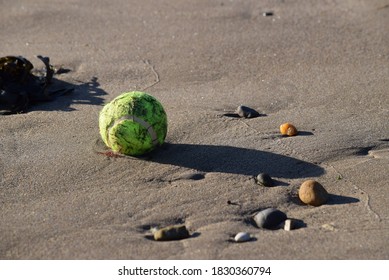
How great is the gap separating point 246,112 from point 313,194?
1300 mm

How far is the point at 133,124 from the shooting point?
4.64m

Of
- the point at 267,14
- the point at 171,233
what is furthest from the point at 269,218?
the point at 267,14

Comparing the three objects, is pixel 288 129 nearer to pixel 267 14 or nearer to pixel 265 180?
pixel 265 180

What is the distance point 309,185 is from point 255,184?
0.36 m

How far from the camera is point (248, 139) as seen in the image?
5.09 meters

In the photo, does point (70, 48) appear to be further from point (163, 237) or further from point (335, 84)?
point (163, 237)

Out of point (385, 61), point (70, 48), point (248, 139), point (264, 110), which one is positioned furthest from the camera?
point (70, 48)

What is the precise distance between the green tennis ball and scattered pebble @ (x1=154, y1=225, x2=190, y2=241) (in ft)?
2.86

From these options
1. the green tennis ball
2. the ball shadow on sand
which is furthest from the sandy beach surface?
the green tennis ball

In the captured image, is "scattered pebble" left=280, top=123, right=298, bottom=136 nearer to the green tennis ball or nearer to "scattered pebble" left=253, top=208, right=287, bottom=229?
the green tennis ball

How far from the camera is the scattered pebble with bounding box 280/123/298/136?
5.13m

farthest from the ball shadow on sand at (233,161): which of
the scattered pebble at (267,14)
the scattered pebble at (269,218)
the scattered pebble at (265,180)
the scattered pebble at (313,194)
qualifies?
the scattered pebble at (267,14)

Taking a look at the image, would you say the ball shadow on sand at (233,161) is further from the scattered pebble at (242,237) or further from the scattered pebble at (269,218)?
the scattered pebble at (242,237)

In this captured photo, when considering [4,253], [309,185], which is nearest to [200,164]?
[309,185]
